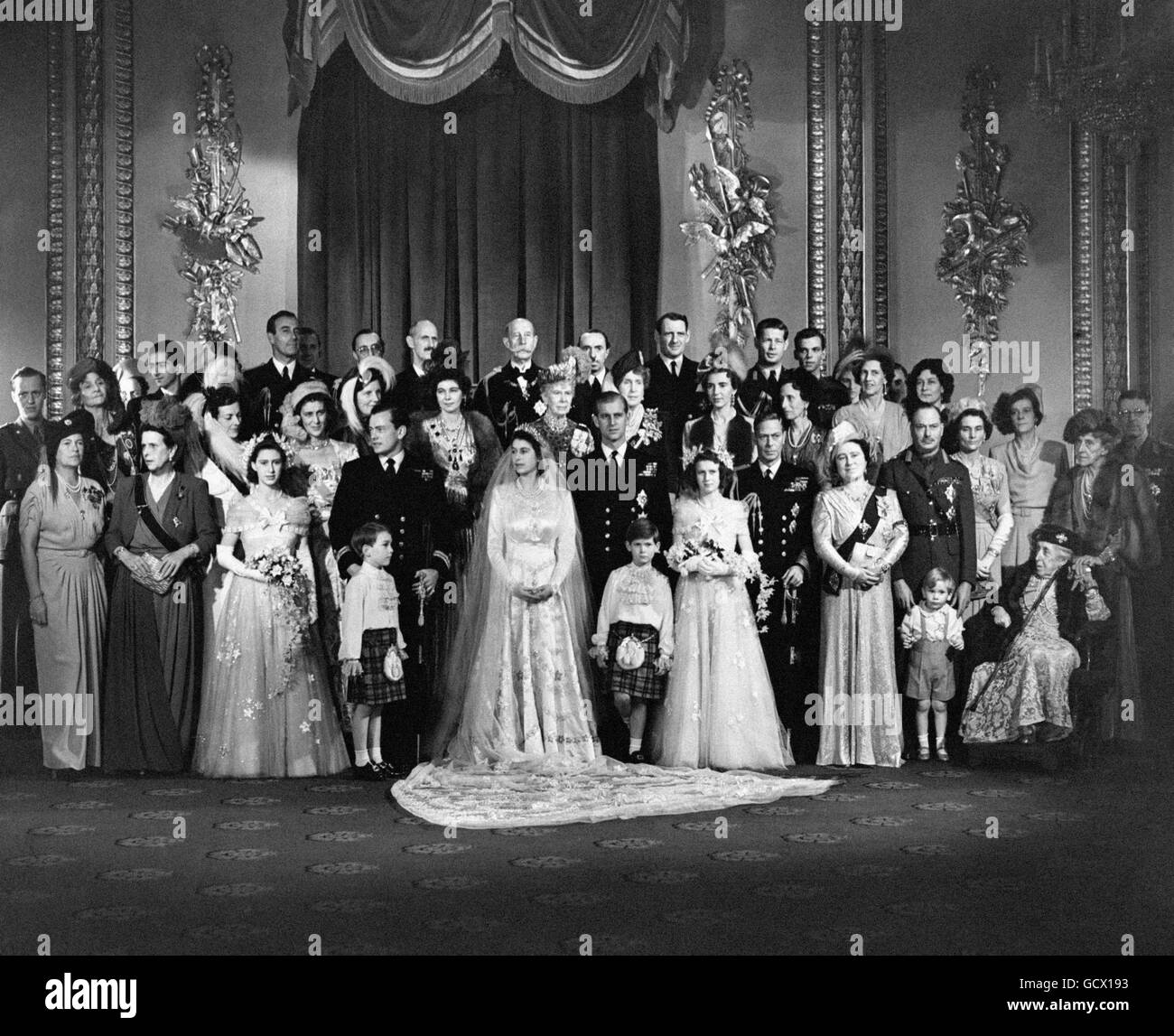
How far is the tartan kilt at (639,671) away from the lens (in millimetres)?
6676

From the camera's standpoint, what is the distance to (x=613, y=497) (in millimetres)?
6898

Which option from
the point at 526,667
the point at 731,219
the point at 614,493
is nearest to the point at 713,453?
the point at 614,493

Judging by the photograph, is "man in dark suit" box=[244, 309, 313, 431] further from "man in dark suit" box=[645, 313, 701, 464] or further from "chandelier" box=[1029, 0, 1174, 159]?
"chandelier" box=[1029, 0, 1174, 159]

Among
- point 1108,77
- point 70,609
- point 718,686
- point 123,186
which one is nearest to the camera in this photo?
point 1108,77

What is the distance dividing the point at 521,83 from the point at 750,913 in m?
3.89

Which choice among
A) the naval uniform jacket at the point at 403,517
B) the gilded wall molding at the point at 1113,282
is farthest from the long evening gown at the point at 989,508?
the naval uniform jacket at the point at 403,517

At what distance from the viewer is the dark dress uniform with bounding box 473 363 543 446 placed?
23.0 ft

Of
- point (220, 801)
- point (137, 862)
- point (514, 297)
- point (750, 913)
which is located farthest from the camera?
point (514, 297)

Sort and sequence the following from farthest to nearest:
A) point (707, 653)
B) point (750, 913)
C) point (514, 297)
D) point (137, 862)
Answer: point (514, 297) < point (707, 653) < point (137, 862) < point (750, 913)

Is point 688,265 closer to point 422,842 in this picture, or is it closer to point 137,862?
point 422,842

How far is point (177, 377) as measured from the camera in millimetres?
7055

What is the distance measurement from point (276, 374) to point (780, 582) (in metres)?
2.40

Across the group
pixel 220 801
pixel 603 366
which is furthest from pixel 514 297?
pixel 220 801

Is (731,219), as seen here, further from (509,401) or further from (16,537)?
(16,537)
